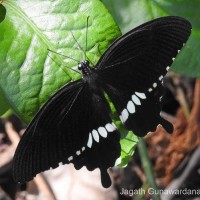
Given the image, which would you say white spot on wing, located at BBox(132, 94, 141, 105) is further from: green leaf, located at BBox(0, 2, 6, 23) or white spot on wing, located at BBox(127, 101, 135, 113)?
green leaf, located at BBox(0, 2, 6, 23)

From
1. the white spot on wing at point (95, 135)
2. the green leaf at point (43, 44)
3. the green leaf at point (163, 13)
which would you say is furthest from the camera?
→ the green leaf at point (163, 13)

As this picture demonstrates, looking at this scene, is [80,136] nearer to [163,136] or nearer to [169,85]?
[163,136]

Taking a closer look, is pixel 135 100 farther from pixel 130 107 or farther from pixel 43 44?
pixel 43 44

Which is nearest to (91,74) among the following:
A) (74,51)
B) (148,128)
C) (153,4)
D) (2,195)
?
(74,51)

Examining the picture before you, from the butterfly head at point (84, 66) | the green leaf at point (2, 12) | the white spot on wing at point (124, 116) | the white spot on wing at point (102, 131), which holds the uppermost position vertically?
the green leaf at point (2, 12)

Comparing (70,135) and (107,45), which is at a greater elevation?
(107,45)

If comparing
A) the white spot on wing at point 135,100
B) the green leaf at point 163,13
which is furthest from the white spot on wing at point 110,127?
the green leaf at point 163,13

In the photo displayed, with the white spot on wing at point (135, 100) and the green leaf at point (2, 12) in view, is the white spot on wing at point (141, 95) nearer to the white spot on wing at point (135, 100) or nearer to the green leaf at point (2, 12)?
the white spot on wing at point (135, 100)

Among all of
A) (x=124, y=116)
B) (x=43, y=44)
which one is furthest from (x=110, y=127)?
(x=43, y=44)
